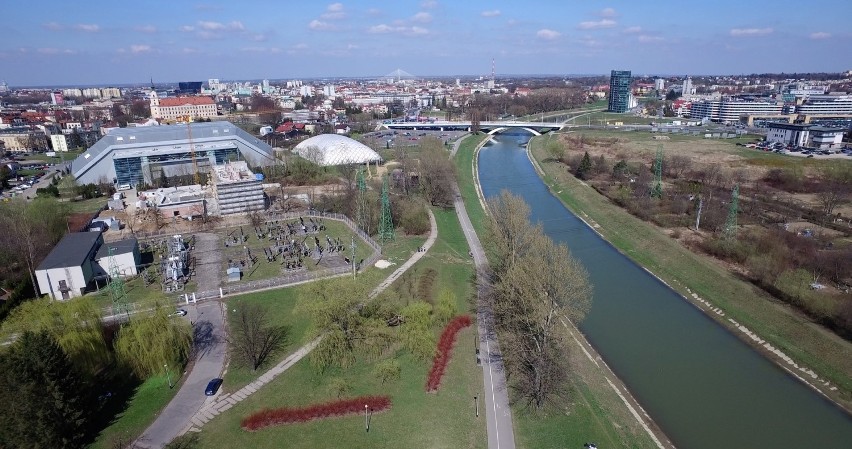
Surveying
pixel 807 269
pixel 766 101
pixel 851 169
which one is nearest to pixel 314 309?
pixel 807 269

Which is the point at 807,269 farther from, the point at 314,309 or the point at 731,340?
the point at 314,309

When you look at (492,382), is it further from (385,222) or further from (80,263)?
(80,263)

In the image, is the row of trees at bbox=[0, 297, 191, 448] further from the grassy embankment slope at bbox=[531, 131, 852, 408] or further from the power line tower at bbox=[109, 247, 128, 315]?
the grassy embankment slope at bbox=[531, 131, 852, 408]

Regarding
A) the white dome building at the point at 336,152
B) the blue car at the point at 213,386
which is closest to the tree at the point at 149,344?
the blue car at the point at 213,386

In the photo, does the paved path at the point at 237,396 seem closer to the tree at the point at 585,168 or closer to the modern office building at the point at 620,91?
the tree at the point at 585,168

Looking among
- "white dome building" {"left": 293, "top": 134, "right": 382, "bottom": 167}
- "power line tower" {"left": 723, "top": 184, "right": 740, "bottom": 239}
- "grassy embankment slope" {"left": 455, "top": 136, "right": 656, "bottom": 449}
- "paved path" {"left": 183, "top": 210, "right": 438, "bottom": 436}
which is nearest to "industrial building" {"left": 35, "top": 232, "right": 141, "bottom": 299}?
"paved path" {"left": 183, "top": 210, "right": 438, "bottom": 436}

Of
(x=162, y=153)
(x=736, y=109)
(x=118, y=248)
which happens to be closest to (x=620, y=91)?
(x=736, y=109)
